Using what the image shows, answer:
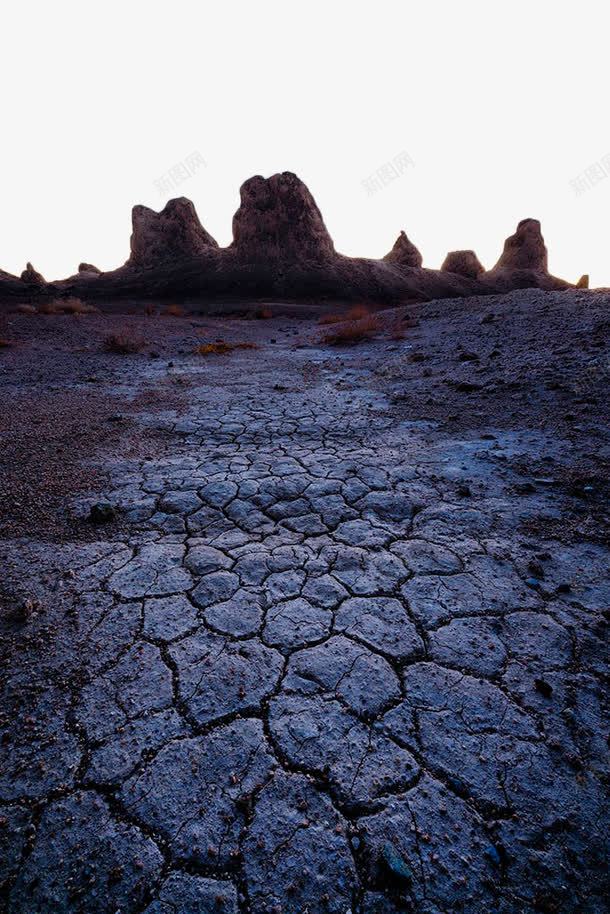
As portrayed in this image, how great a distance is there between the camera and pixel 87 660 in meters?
1.49

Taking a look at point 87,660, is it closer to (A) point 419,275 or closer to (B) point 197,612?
(B) point 197,612

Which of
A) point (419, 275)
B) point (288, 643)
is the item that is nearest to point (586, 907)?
point (288, 643)

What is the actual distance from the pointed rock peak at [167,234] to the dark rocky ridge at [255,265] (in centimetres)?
5

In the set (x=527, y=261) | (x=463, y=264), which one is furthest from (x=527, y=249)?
(x=463, y=264)

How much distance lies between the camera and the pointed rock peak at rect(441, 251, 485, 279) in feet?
90.3

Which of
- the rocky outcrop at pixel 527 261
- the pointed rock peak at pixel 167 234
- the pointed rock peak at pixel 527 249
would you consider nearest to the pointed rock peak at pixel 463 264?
the rocky outcrop at pixel 527 261

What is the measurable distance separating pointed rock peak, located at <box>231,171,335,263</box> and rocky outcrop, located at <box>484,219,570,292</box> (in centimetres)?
1391

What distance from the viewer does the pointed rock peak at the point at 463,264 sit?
27.5 m

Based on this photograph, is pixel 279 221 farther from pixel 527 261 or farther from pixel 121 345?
pixel 527 261

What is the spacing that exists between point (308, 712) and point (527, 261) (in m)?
35.6

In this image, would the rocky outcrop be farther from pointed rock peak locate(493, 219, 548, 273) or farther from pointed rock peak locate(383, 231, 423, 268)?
pointed rock peak locate(383, 231, 423, 268)

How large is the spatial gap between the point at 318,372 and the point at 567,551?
4677 mm

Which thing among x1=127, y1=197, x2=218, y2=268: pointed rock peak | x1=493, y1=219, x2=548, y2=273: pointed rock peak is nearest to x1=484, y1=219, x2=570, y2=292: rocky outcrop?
x1=493, y1=219, x2=548, y2=273: pointed rock peak

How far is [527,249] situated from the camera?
2883 cm
